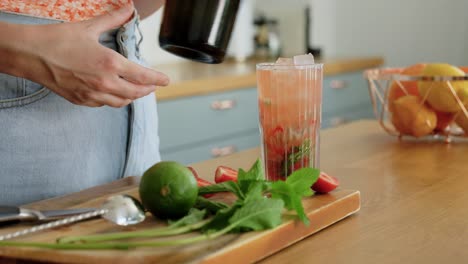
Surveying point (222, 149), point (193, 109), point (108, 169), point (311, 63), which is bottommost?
point (222, 149)

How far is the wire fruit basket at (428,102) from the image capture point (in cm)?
139

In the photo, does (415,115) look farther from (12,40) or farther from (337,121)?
(337,121)

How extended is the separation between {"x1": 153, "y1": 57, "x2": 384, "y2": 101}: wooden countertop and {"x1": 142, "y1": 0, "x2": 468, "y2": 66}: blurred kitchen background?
213mm

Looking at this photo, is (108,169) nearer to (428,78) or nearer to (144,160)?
(144,160)

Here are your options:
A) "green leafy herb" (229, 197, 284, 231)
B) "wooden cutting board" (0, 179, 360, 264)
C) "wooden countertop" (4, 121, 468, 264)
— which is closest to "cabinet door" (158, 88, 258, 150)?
"wooden countertop" (4, 121, 468, 264)

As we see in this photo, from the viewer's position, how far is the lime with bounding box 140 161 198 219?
2.60 ft

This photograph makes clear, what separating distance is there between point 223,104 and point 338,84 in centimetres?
79

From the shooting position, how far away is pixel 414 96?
1437mm

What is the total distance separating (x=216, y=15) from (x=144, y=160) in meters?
0.27

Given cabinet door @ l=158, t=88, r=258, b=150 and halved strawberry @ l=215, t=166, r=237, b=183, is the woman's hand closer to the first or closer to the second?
halved strawberry @ l=215, t=166, r=237, b=183

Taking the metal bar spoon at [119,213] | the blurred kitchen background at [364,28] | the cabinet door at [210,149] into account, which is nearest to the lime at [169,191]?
the metal bar spoon at [119,213]

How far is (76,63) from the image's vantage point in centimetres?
96

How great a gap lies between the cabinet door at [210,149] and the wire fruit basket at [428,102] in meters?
1.04

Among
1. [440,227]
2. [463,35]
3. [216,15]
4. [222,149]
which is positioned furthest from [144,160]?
[463,35]
